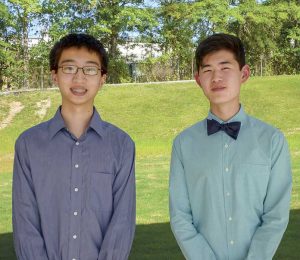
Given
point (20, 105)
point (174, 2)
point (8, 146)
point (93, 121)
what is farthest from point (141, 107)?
point (93, 121)

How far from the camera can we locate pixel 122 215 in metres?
2.60

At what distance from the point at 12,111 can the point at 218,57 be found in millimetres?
19189

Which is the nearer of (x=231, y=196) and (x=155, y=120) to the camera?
(x=231, y=196)

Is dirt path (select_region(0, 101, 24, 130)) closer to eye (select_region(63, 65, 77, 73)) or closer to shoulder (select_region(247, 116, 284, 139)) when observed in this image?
eye (select_region(63, 65, 77, 73))

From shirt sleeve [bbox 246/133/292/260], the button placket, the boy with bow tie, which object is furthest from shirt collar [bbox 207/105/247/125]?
the button placket

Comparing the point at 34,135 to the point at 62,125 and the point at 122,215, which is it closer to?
the point at 62,125

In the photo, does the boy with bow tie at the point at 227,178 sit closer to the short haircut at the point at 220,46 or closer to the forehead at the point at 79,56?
the short haircut at the point at 220,46

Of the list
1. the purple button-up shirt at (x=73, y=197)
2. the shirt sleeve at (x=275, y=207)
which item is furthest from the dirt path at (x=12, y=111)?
the shirt sleeve at (x=275, y=207)

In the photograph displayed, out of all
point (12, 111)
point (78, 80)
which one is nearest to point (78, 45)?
point (78, 80)

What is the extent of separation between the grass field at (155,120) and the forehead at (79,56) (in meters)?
3.80

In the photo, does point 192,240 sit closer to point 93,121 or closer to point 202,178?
point 202,178

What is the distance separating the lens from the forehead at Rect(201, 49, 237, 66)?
2.69 metres

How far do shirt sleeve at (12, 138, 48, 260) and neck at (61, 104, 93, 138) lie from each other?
23 cm

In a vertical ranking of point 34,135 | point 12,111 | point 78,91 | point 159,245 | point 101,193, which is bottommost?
point 159,245
